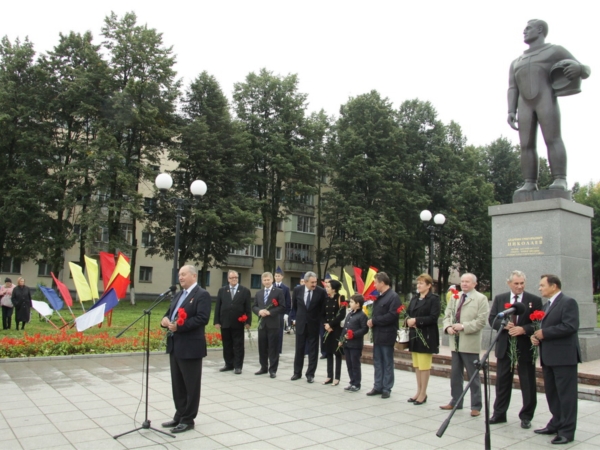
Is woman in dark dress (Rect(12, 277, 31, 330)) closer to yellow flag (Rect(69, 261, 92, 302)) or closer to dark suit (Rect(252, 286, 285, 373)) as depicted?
yellow flag (Rect(69, 261, 92, 302))

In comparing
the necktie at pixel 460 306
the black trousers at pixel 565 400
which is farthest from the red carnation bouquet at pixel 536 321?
the necktie at pixel 460 306

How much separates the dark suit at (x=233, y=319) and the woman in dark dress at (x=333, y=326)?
179cm

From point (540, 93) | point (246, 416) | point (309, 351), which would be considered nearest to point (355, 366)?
point (309, 351)

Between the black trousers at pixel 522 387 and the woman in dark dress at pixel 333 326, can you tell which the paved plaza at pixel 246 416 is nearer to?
the black trousers at pixel 522 387

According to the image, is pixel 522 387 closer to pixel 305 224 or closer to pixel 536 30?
pixel 536 30

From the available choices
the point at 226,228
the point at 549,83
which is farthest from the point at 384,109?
the point at 549,83

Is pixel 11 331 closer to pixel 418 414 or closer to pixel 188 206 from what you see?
pixel 418 414

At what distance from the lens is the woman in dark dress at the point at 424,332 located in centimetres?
771

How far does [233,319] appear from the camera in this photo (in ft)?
34.8

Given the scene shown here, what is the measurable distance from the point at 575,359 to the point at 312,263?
4676 centimetres

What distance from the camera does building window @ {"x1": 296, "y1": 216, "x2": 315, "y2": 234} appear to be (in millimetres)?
53500

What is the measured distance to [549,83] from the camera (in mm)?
11062

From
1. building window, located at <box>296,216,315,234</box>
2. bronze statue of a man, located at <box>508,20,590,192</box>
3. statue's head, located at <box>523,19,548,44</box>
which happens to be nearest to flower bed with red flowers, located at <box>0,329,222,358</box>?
bronze statue of a man, located at <box>508,20,590,192</box>

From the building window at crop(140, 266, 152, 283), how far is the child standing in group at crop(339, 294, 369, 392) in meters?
39.8
